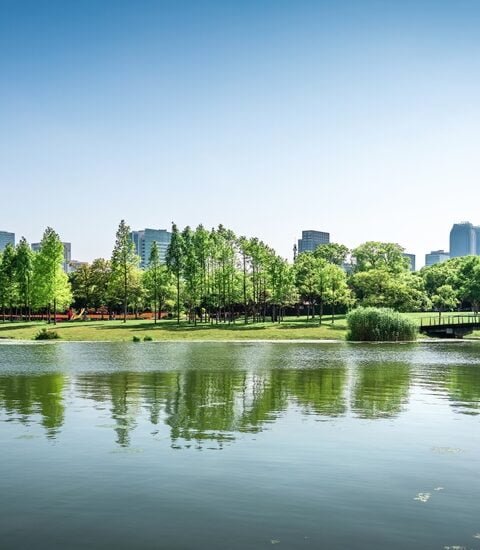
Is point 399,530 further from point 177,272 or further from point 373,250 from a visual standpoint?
point 373,250

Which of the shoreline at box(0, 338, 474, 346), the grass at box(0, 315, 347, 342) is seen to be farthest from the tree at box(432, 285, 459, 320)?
the shoreline at box(0, 338, 474, 346)

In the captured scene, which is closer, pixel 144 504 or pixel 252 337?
pixel 144 504

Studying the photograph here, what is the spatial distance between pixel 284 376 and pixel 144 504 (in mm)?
28765

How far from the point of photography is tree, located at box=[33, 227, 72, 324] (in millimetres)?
112750

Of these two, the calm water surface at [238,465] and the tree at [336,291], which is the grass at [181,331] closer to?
the tree at [336,291]

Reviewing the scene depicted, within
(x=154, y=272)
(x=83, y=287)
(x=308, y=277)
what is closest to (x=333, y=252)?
(x=308, y=277)

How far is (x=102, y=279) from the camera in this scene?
149750 mm

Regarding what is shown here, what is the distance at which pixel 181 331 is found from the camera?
340 ft

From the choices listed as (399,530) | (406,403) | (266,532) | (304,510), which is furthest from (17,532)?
(406,403)

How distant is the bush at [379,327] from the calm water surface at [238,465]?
49128mm

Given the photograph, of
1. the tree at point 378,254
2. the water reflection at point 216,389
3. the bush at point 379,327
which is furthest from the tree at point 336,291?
the water reflection at point 216,389

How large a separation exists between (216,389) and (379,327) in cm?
5552

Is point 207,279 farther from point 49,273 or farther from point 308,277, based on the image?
point 49,273

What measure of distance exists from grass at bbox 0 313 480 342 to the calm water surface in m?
59.5
